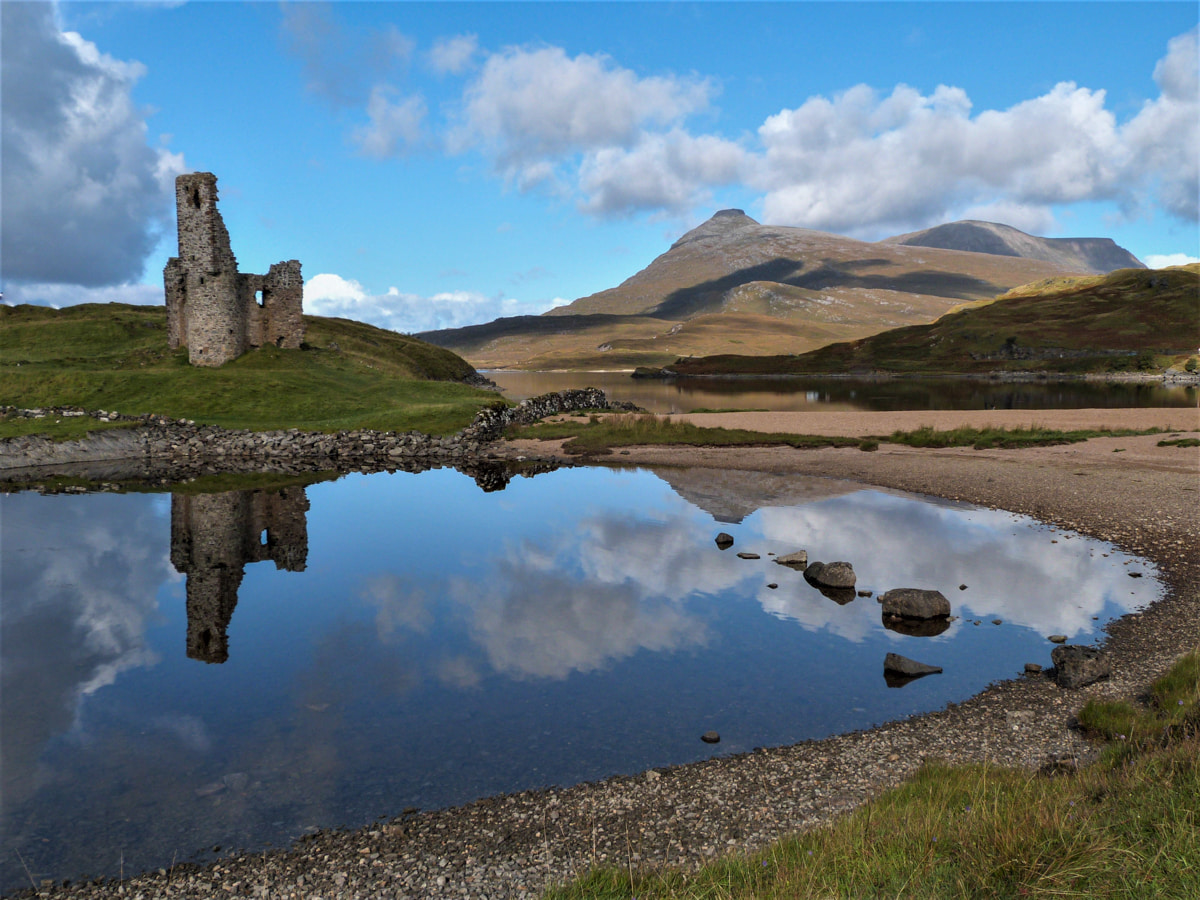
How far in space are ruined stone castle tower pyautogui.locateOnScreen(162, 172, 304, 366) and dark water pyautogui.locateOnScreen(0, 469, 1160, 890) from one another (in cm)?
2474

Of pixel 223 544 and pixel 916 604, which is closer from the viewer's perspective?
pixel 916 604

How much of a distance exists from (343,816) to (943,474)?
94.7ft

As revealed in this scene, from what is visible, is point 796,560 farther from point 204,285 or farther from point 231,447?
point 204,285

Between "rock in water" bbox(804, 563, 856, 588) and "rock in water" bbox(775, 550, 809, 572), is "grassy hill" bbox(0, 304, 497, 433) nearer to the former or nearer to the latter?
"rock in water" bbox(775, 550, 809, 572)

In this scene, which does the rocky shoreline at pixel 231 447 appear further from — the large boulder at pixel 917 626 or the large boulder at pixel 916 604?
the large boulder at pixel 917 626

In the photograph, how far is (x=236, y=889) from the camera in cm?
730

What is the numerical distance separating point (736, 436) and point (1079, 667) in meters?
31.0

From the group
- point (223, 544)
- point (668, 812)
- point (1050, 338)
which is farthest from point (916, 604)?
point (1050, 338)

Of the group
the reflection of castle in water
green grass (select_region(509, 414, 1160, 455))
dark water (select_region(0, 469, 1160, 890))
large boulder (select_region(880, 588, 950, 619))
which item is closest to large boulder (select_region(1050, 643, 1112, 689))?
dark water (select_region(0, 469, 1160, 890))

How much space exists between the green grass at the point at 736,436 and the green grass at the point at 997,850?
33.3 meters

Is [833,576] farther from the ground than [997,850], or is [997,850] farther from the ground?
[997,850]

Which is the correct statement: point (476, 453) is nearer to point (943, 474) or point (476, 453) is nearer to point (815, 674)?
point (943, 474)

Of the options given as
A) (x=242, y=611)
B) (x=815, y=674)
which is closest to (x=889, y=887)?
(x=815, y=674)

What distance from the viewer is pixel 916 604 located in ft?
49.7
